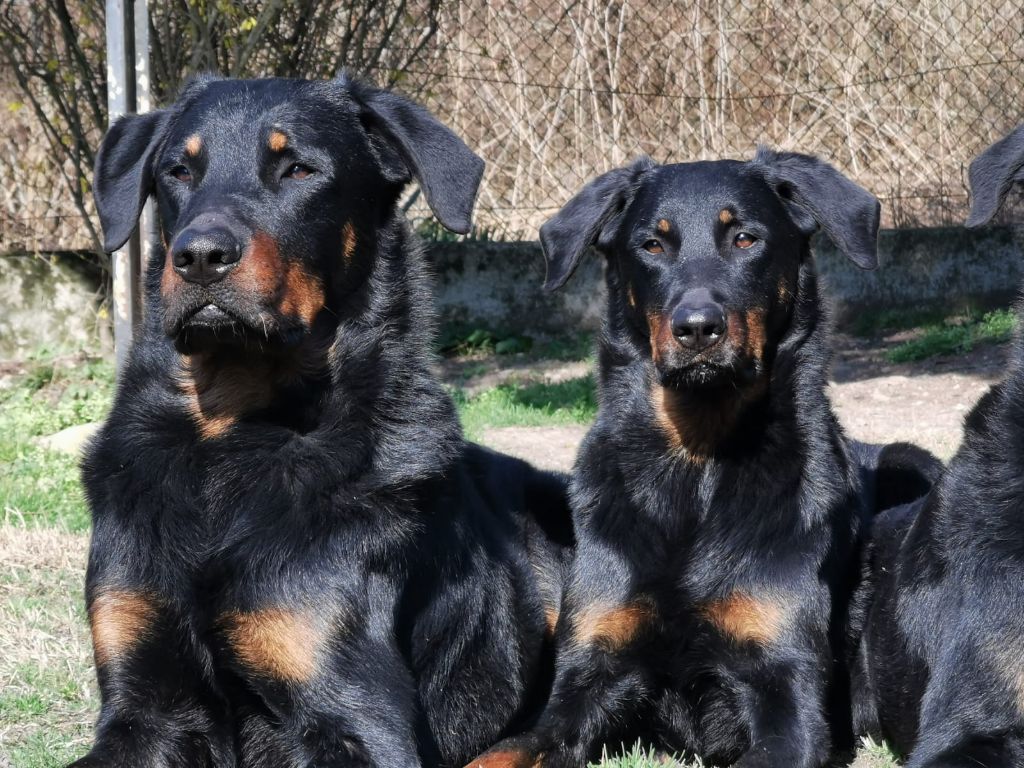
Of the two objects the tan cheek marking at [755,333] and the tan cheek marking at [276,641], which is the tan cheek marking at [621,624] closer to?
the tan cheek marking at [755,333]

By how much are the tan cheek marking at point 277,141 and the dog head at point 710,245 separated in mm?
1237

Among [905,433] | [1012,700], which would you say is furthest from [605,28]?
[1012,700]

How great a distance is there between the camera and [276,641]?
3297mm

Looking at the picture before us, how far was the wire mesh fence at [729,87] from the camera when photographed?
33.6ft

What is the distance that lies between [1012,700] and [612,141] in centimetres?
790

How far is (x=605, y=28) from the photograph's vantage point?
34.5 feet

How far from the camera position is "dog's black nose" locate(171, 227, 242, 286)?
325 centimetres

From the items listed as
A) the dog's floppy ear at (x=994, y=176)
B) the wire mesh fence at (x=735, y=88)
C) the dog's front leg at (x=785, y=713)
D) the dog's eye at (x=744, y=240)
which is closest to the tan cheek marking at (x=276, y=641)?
the dog's front leg at (x=785, y=713)

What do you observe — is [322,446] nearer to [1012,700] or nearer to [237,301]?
[237,301]

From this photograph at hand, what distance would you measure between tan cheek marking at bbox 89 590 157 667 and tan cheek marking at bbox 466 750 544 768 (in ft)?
3.33

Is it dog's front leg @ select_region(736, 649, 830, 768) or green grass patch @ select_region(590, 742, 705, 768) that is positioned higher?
dog's front leg @ select_region(736, 649, 830, 768)

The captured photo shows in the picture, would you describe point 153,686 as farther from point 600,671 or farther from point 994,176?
point 994,176

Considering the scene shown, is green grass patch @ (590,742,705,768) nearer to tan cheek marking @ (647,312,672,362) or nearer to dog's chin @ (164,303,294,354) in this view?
tan cheek marking @ (647,312,672,362)

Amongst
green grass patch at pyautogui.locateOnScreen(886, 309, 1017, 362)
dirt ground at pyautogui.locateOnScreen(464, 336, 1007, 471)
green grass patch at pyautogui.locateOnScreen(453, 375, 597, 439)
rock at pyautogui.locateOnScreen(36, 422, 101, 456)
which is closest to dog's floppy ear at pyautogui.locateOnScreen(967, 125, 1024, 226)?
dirt ground at pyautogui.locateOnScreen(464, 336, 1007, 471)
